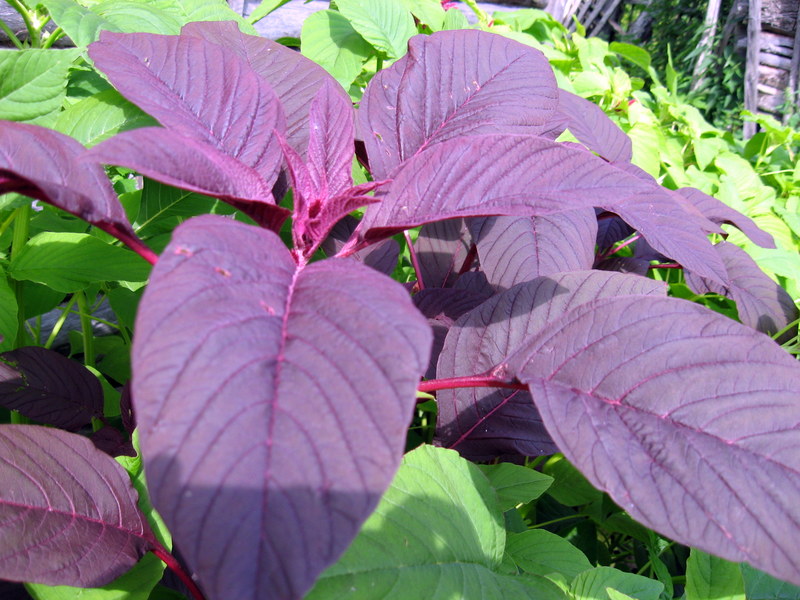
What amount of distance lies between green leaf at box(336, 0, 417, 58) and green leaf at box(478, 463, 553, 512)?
35.8 inches

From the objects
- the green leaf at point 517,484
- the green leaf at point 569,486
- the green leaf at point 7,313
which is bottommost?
the green leaf at point 569,486

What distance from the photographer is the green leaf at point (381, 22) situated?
4.00ft

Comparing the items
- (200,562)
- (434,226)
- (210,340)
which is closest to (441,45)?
(434,226)

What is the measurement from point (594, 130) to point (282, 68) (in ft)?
1.82

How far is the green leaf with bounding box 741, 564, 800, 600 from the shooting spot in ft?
2.35

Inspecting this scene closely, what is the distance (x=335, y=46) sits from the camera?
4.34 feet

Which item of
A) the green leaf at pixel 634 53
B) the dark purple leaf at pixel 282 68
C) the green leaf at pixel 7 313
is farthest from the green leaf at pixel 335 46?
the green leaf at pixel 634 53

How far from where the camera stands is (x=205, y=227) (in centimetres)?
42

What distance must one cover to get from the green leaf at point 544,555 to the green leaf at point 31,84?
809mm

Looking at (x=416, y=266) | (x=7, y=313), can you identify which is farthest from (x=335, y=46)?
(x=7, y=313)

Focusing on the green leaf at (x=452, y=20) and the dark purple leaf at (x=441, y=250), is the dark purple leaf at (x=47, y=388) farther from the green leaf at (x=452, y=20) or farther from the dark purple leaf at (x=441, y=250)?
the green leaf at (x=452, y=20)

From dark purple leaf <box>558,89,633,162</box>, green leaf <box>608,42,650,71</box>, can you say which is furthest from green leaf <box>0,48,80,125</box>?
green leaf <box>608,42,650,71</box>

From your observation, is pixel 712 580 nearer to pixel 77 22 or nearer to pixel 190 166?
pixel 190 166

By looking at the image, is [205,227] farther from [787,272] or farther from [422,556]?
[787,272]
